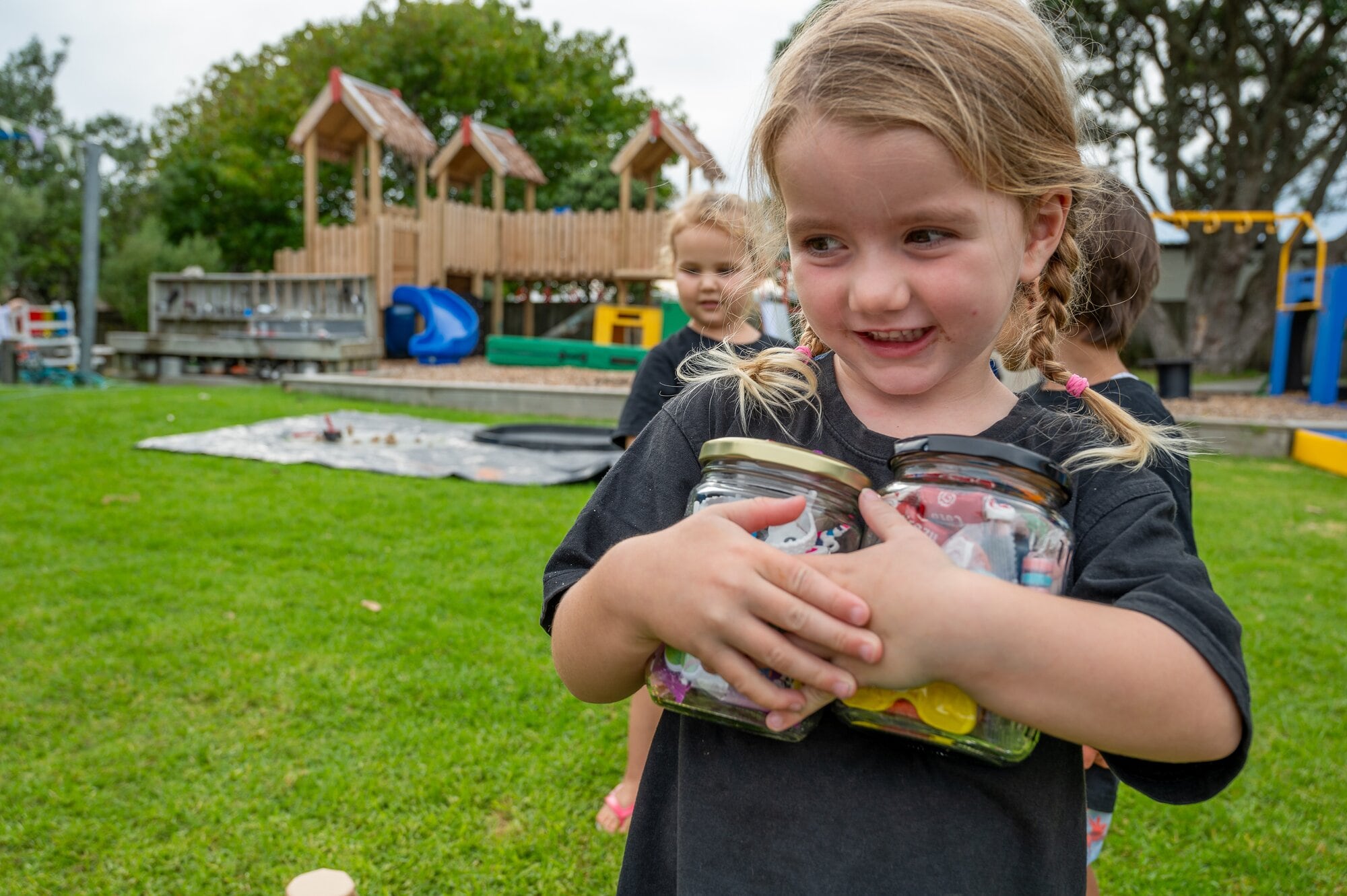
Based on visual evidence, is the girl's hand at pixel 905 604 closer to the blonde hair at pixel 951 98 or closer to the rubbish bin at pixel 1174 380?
the blonde hair at pixel 951 98

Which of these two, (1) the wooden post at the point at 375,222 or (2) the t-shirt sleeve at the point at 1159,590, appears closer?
(2) the t-shirt sleeve at the point at 1159,590

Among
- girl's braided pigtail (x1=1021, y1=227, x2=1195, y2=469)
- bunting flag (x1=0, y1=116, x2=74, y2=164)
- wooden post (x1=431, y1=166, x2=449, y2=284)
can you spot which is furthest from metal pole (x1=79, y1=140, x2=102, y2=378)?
girl's braided pigtail (x1=1021, y1=227, x2=1195, y2=469)

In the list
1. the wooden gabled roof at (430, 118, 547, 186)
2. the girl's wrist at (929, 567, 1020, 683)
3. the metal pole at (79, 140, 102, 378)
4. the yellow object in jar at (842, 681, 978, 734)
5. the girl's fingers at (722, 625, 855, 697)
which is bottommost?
the yellow object in jar at (842, 681, 978, 734)

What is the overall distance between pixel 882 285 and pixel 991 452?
26 cm

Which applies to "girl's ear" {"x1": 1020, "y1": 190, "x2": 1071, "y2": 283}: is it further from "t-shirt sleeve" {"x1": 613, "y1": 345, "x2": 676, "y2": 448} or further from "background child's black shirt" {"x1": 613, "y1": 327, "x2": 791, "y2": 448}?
"t-shirt sleeve" {"x1": 613, "y1": 345, "x2": 676, "y2": 448}

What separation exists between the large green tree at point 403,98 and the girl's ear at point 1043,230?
27507 mm

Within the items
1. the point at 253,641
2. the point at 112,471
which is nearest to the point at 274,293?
the point at 112,471

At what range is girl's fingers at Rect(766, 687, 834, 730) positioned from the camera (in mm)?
947

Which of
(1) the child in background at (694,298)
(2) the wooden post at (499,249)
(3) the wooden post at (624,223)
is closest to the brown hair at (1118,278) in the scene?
(1) the child in background at (694,298)

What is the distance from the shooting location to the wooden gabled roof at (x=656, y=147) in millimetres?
16141

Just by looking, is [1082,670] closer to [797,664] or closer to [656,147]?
[797,664]

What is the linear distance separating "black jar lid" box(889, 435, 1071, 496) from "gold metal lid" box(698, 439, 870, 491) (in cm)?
8

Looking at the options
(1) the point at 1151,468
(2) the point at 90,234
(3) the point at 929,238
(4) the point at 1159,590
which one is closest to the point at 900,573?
(4) the point at 1159,590

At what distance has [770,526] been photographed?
3.19 feet
